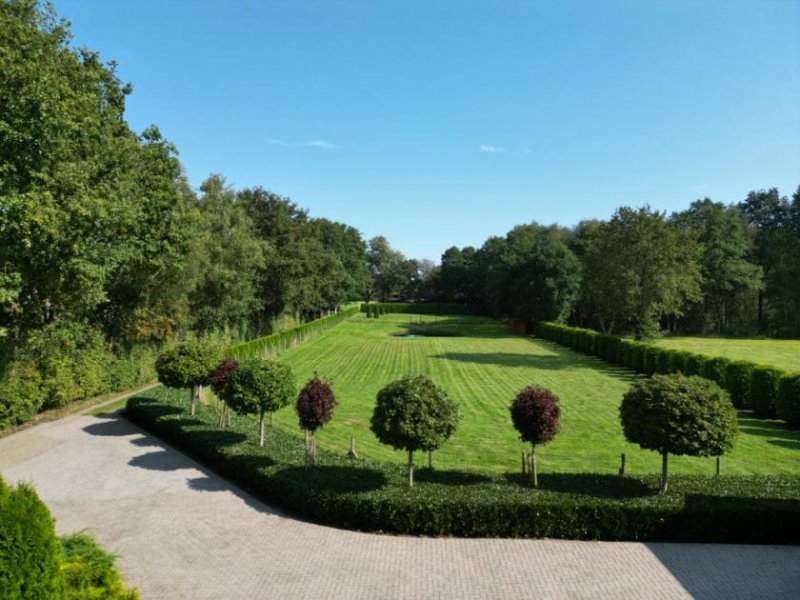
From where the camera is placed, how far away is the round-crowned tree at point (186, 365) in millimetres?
18828

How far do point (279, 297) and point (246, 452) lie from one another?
3837 centimetres

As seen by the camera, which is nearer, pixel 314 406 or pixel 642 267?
pixel 314 406

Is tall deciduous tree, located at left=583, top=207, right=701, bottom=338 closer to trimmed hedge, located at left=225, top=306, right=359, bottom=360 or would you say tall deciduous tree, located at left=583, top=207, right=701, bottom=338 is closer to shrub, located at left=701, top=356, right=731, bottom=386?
shrub, located at left=701, top=356, right=731, bottom=386

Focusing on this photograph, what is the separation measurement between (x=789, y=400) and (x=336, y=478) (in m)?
19.7

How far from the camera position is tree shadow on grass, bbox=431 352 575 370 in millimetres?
38438

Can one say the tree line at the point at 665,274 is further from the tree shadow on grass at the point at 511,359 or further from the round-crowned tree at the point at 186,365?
the round-crowned tree at the point at 186,365

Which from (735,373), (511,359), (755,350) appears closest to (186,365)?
(735,373)

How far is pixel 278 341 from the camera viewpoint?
140ft

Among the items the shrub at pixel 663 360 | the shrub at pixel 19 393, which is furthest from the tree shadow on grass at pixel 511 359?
the shrub at pixel 19 393

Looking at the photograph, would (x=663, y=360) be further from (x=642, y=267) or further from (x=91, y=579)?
(x=91, y=579)

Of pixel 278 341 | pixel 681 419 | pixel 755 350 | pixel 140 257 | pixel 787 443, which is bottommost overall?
pixel 787 443

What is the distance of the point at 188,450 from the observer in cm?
1684

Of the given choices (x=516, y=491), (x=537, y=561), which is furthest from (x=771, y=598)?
(x=516, y=491)

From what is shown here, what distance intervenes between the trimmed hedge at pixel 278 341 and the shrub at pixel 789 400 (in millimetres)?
26248
